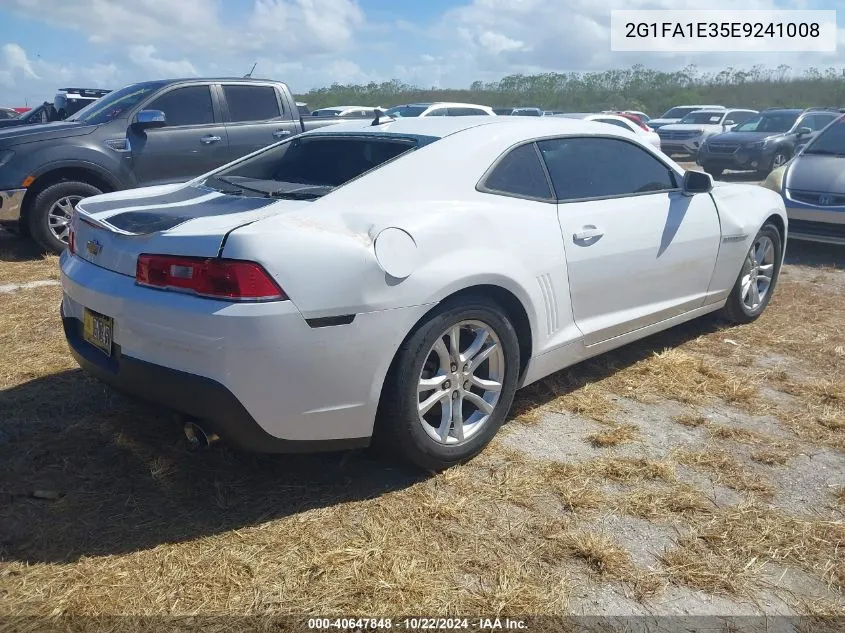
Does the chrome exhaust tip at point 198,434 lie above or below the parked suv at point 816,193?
below

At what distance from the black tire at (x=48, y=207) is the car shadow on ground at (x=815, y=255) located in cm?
711

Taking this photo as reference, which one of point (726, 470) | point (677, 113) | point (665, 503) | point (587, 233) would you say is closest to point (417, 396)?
point (665, 503)

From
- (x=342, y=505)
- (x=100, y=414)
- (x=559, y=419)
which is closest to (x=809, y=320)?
(x=559, y=419)

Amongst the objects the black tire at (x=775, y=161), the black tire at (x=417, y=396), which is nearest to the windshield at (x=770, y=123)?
the black tire at (x=775, y=161)

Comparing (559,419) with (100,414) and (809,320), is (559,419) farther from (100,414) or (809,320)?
(809,320)

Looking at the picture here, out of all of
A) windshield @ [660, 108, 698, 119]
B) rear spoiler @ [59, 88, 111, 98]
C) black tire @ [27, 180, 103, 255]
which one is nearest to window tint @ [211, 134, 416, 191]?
black tire @ [27, 180, 103, 255]

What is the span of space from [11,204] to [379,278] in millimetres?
5614

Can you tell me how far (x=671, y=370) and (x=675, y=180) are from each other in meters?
1.13

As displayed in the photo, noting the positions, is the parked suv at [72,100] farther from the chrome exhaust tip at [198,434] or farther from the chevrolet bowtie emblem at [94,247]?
the chrome exhaust tip at [198,434]

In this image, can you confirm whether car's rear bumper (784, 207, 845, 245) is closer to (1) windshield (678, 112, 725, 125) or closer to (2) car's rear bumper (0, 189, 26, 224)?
(2) car's rear bumper (0, 189, 26, 224)

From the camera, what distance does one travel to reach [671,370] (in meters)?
4.43

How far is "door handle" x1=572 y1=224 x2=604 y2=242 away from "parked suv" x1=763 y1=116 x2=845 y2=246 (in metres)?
4.82

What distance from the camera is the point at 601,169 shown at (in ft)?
13.2

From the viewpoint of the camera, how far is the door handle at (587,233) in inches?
143
